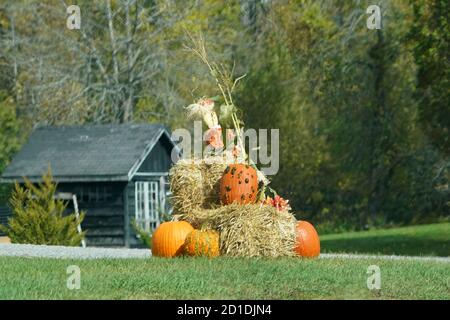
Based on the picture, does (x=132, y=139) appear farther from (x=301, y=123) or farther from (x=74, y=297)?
(x=74, y=297)

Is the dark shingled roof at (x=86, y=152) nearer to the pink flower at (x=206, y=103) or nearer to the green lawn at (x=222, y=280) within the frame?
the pink flower at (x=206, y=103)

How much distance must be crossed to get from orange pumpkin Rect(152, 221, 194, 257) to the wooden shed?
13.6m

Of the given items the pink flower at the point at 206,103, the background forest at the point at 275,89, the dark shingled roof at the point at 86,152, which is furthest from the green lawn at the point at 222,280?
the background forest at the point at 275,89

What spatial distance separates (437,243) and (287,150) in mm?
11674

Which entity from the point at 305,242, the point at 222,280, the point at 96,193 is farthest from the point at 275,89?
the point at 222,280

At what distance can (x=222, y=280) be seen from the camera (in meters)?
13.1

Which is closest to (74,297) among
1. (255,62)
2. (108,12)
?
(108,12)

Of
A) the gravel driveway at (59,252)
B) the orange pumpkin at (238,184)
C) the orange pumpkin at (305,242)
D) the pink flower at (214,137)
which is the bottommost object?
the gravel driveway at (59,252)

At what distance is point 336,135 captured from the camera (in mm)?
42719

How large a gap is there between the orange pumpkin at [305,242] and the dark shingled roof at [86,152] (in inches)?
554

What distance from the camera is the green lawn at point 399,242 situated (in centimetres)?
2855

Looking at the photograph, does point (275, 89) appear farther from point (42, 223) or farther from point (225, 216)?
point (225, 216)

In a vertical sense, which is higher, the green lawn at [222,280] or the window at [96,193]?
the window at [96,193]

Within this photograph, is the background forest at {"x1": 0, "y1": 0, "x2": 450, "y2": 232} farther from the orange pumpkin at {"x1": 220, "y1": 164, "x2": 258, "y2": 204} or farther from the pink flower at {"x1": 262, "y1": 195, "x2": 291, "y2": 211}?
the orange pumpkin at {"x1": 220, "y1": 164, "x2": 258, "y2": 204}
